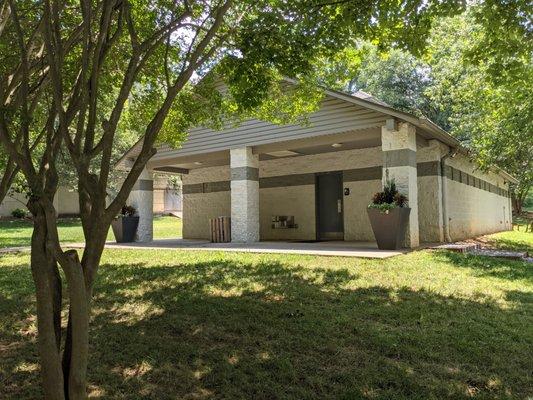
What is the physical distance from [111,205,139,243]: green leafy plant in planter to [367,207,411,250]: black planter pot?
885 centimetres

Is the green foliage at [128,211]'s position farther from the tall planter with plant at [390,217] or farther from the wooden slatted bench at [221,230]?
the tall planter with plant at [390,217]

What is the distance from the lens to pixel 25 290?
702 centimetres

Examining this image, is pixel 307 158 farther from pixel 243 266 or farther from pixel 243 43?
pixel 243 43

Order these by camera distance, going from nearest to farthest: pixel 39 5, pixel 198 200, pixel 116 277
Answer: pixel 39 5 → pixel 116 277 → pixel 198 200

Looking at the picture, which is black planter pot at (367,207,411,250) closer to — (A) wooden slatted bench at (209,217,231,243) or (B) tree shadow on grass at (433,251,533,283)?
(B) tree shadow on grass at (433,251,533,283)

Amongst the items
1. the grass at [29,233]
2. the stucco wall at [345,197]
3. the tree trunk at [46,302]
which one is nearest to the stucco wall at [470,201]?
the stucco wall at [345,197]

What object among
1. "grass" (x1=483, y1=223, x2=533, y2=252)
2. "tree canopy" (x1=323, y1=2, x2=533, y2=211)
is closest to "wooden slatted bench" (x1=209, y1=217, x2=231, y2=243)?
"tree canopy" (x1=323, y1=2, x2=533, y2=211)

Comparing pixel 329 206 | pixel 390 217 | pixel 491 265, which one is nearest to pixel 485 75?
pixel 390 217

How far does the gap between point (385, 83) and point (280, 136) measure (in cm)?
2711

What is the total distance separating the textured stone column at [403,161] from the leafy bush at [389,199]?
249 millimetres

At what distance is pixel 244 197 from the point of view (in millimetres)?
14031

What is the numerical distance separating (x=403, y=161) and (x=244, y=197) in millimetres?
5123

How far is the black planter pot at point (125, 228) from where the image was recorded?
15562mm

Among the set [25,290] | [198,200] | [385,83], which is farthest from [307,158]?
[385,83]
